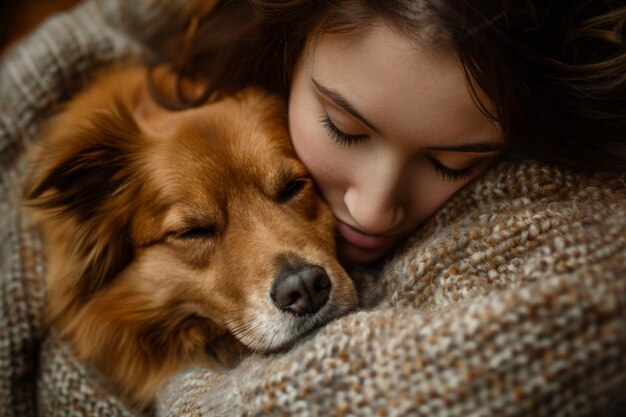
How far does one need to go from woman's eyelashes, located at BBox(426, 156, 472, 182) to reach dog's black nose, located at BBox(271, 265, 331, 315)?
1.34 feet

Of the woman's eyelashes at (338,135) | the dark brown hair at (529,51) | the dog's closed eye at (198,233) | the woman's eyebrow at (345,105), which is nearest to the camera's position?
the dark brown hair at (529,51)

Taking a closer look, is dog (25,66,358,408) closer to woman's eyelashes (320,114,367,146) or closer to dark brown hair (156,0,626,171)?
woman's eyelashes (320,114,367,146)

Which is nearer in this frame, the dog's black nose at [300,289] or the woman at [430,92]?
the woman at [430,92]

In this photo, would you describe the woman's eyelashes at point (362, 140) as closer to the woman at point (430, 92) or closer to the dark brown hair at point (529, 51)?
the woman at point (430, 92)

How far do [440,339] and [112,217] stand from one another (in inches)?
42.2

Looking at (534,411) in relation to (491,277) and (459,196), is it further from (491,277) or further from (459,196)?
(459,196)

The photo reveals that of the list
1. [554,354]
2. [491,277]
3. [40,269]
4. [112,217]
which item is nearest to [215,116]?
[112,217]

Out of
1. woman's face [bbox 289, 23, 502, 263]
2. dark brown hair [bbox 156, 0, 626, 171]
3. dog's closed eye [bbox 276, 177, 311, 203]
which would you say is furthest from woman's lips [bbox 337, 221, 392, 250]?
dark brown hair [bbox 156, 0, 626, 171]

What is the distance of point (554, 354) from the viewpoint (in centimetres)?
98

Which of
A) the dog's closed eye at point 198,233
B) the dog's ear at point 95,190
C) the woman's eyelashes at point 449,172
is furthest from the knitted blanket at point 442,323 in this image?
the dog's closed eye at point 198,233

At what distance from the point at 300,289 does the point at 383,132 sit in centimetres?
44

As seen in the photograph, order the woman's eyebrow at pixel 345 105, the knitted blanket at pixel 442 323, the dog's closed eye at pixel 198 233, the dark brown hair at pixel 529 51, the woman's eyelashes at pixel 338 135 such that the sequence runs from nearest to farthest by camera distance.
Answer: the knitted blanket at pixel 442 323, the dark brown hair at pixel 529 51, the woman's eyebrow at pixel 345 105, the woman's eyelashes at pixel 338 135, the dog's closed eye at pixel 198 233

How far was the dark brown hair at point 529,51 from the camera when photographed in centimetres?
126

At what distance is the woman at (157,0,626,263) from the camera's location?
128cm
